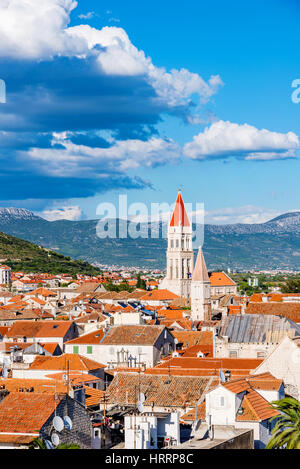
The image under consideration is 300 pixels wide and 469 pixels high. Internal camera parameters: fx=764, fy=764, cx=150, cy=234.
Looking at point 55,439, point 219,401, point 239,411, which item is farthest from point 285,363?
point 55,439

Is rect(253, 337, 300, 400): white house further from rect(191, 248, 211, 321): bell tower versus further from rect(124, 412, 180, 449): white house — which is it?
rect(191, 248, 211, 321): bell tower

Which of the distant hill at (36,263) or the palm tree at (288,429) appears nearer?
the palm tree at (288,429)

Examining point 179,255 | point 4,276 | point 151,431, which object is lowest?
point 4,276

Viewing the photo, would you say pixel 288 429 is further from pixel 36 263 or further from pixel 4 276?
pixel 36 263

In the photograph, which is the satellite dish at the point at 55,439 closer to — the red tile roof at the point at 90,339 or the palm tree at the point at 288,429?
the palm tree at the point at 288,429

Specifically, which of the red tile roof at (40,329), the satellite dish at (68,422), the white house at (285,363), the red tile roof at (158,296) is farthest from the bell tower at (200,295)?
the satellite dish at (68,422)
